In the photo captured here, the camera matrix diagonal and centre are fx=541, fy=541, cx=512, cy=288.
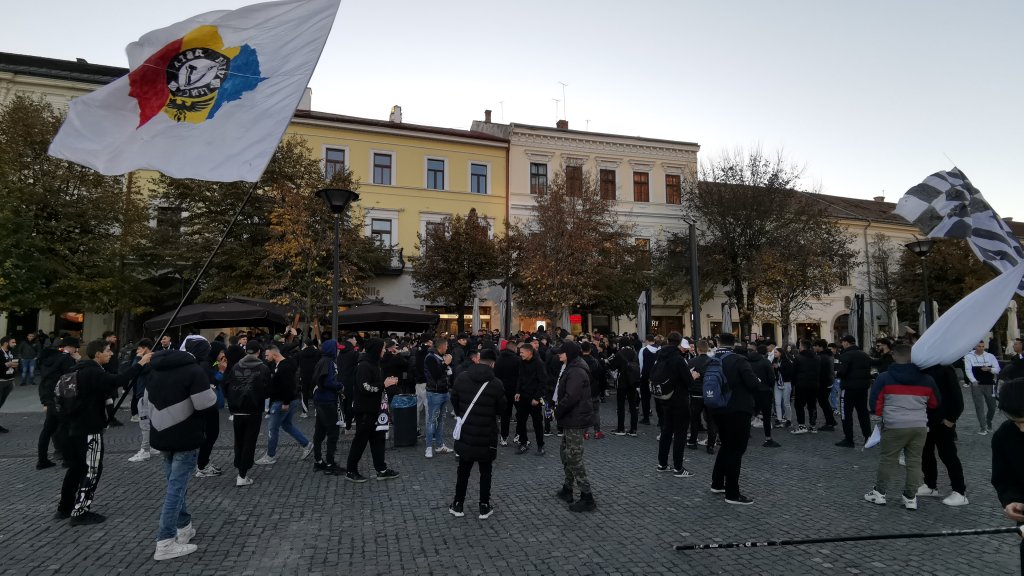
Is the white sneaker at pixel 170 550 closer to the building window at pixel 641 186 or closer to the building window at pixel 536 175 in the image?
the building window at pixel 536 175

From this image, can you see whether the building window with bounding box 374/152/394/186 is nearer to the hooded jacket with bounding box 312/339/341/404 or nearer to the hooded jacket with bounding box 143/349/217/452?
the hooded jacket with bounding box 312/339/341/404

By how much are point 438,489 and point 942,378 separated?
21.5 ft

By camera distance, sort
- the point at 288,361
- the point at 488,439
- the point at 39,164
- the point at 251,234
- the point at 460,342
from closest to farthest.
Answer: the point at 488,439 < the point at 288,361 < the point at 460,342 < the point at 39,164 < the point at 251,234

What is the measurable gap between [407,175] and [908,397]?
1097 inches

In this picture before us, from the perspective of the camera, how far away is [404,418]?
32.5 ft

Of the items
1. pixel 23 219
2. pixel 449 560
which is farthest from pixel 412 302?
pixel 449 560

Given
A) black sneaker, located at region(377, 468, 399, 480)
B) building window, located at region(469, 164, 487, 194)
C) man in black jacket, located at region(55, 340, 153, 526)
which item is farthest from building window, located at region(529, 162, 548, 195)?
man in black jacket, located at region(55, 340, 153, 526)

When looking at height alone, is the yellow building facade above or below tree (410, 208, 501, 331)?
above

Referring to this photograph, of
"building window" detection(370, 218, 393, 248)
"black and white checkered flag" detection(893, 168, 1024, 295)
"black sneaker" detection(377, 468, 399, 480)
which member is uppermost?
"building window" detection(370, 218, 393, 248)

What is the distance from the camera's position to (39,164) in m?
22.3

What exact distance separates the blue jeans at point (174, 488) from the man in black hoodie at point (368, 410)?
2.41 metres

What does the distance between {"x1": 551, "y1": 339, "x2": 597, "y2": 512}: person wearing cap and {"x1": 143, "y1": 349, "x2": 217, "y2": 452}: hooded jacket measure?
3.85 m

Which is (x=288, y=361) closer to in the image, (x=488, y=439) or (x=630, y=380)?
(x=488, y=439)

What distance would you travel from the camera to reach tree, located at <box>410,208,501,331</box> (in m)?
26.2
